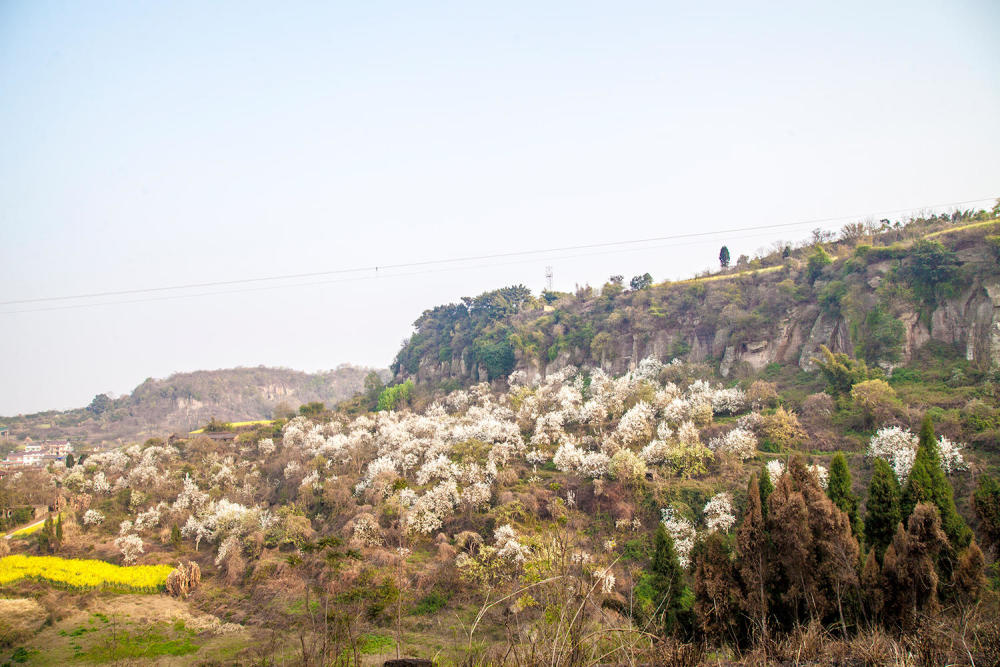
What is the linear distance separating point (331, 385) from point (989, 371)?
9521 cm

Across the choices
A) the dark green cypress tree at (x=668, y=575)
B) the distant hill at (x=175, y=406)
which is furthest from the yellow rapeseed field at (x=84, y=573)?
the distant hill at (x=175, y=406)

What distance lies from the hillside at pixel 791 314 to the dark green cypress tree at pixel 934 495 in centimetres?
1353

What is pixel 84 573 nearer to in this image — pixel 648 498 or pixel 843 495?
pixel 648 498

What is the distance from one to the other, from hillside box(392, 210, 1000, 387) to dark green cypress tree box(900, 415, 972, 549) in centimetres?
1353

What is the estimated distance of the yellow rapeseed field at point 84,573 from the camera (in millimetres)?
21953

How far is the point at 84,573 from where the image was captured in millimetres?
23047

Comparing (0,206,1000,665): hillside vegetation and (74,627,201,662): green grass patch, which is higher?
(0,206,1000,665): hillside vegetation

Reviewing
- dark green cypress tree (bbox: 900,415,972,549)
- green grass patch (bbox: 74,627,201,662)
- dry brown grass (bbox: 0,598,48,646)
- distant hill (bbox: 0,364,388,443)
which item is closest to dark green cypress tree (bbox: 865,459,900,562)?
dark green cypress tree (bbox: 900,415,972,549)

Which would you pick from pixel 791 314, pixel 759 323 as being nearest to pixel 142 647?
pixel 759 323

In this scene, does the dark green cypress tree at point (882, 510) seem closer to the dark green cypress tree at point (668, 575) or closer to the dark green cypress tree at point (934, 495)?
the dark green cypress tree at point (934, 495)

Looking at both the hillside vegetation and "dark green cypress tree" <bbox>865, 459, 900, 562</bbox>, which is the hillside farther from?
"dark green cypress tree" <bbox>865, 459, 900, 562</bbox>

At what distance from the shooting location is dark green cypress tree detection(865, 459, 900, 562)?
12664mm

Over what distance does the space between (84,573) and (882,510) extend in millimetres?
30586

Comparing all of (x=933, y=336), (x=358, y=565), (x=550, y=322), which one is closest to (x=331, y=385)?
(x=550, y=322)
